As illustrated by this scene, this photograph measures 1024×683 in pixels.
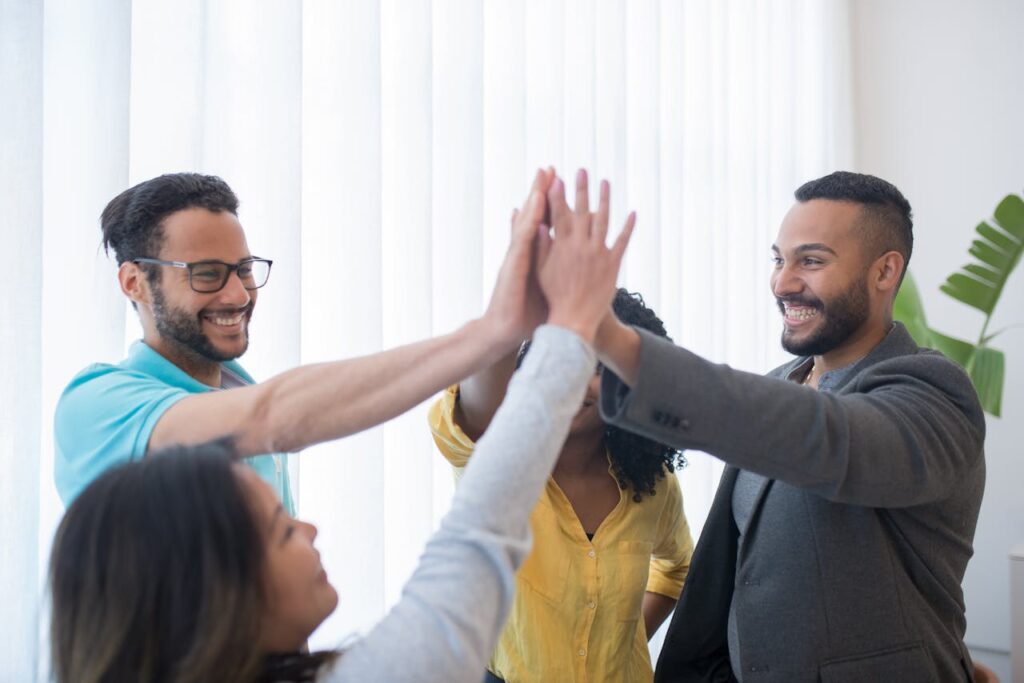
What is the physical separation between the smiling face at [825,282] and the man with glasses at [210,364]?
2.43 ft

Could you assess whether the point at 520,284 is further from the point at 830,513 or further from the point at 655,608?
the point at 655,608

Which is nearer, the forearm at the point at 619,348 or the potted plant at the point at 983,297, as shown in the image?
the forearm at the point at 619,348

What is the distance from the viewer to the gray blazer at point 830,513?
4.04 feet

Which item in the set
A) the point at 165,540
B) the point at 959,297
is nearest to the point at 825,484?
the point at 165,540

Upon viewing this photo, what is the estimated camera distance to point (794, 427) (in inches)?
49.1

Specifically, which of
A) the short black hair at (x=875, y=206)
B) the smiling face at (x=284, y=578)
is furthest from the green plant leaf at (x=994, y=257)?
the smiling face at (x=284, y=578)

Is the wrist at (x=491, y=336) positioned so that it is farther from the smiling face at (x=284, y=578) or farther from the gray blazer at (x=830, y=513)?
the smiling face at (x=284, y=578)

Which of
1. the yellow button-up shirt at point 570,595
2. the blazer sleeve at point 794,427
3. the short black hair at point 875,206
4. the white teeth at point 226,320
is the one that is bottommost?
the yellow button-up shirt at point 570,595

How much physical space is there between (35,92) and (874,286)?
1.51m

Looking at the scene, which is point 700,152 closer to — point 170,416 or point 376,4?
point 376,4

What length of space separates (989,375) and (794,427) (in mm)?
2739

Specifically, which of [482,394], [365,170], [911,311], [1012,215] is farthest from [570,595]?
[1012,215]

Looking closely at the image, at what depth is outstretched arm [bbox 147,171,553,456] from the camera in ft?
3.87

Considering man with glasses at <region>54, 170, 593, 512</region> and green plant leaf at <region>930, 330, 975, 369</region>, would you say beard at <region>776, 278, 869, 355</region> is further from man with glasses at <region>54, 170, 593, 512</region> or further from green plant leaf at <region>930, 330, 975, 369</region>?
green plant leaf at <region>930, 330, 975, 369</region>
